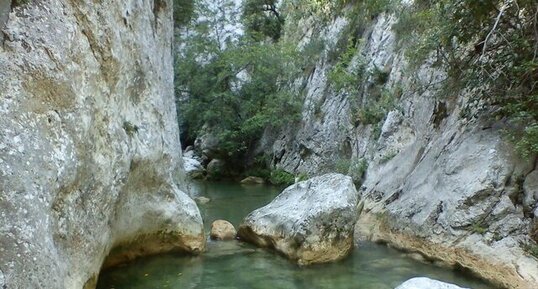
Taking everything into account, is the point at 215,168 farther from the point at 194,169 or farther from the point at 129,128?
the point at 129,128

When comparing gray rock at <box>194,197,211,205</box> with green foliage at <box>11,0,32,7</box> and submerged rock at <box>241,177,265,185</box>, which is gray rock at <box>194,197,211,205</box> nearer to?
submerged rock at <box>241,177,265,185</box>

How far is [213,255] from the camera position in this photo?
8.30m

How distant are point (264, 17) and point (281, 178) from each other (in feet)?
43.0

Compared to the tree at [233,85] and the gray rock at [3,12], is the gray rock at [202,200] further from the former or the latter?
the gray rock at [3,12]

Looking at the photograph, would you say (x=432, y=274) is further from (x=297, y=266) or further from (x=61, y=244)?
(x=61, y=244)

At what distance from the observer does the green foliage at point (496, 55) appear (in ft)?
24.9

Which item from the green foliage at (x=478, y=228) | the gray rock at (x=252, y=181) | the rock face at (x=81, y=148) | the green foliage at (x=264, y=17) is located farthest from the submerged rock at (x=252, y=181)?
the green foliage at (x=478, y=228)

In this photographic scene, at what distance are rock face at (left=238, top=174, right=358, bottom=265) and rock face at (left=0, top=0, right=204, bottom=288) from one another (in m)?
1.34

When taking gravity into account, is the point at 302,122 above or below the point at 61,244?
above

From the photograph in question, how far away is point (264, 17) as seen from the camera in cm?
2944

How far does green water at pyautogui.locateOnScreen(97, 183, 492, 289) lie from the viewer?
6758 millimetres

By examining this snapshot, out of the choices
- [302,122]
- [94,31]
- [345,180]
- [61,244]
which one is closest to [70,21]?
[94,31]

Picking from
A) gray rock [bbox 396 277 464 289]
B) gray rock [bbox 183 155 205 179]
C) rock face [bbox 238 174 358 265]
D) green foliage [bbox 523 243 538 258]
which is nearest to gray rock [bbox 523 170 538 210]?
green foliage [bbox 523 243 538 258]

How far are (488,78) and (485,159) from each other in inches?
64.0
